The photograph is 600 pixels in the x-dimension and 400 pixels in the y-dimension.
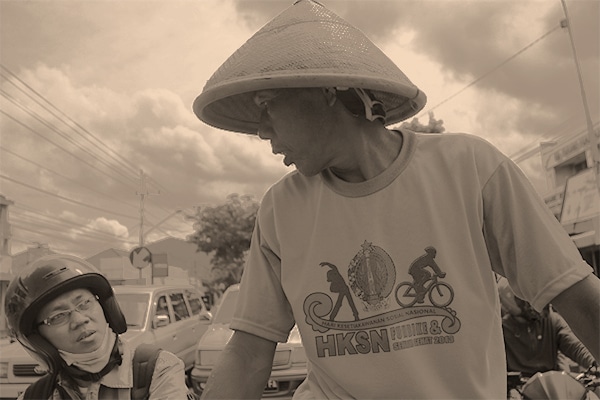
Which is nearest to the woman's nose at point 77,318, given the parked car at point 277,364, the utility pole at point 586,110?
the parked car at point 277,364

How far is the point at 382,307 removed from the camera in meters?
1.57

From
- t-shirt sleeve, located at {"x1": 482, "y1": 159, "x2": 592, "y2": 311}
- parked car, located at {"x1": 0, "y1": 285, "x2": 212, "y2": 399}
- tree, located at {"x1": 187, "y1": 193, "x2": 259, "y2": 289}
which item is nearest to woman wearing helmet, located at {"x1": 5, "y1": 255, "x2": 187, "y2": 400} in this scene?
t-shirt sleeve, located at {"x1": 482, "y1": 159, "x2": 592, "y2": 311}

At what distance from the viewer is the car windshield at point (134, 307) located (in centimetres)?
855

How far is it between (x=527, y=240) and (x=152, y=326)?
7.85 meters

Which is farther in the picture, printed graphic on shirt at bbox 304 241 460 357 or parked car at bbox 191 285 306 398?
parked car at bbox 191 285 306 398

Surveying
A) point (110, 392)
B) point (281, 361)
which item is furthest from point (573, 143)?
point (110, 392)

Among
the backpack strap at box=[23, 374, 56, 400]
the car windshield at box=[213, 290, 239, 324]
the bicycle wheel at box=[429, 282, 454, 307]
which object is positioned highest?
the car windshield at box=[213, 290, 239, 324]

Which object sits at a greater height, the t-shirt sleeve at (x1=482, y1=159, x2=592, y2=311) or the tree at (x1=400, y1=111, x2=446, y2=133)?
the tree at (x1=400, y1=111, x2=446, y2=133)

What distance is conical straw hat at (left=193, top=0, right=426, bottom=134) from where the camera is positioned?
154 cm

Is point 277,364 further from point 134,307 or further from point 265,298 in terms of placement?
point 265,298

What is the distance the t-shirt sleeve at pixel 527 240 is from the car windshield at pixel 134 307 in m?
7.45

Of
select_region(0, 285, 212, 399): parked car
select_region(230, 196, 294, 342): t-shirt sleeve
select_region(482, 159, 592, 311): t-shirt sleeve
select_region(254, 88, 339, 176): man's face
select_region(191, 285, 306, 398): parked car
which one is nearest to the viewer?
select_region(482, 159, 592, 311): t-shirt sleeve

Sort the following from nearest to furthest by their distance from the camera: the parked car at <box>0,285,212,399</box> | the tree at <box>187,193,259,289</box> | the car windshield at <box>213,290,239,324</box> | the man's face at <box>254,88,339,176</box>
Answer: the man's face at <box>254,88,339,176</box> < the parked car at <box>0,285,212,399</box> < the car windshield at <box>213,290,239,324</box> < the tree at <box>187,193,259,289</box>

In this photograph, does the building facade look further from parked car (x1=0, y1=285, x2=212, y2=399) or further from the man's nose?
the man's nose
